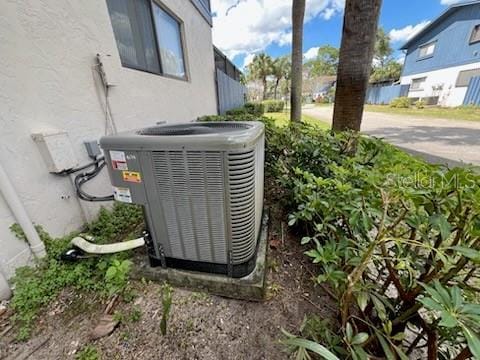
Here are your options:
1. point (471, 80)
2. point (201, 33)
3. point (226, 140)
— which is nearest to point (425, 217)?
point (226, 140)

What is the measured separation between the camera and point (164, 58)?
133 inches

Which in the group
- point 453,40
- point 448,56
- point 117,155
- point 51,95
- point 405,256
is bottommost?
point 405,256

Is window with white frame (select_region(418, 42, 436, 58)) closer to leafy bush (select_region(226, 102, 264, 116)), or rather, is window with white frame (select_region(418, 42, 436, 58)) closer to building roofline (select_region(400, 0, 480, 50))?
building roofline (select_region(400, 0, 480, 50))

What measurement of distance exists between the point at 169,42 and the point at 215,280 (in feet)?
12.9

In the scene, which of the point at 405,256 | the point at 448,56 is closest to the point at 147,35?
the point at 405,256

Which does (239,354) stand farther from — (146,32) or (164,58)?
(164,58)

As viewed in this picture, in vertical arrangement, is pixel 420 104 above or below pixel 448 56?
below

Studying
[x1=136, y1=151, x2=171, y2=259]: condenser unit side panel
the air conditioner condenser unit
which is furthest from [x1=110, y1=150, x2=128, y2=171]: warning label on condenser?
[x1=136, y1=151, x2=171, y2=259]: condenser unit side panel

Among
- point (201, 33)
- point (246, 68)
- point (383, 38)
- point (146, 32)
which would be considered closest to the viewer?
point (146, 32)

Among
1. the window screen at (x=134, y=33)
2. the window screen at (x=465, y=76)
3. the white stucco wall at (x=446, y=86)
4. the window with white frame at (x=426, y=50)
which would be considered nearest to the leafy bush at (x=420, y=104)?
the white stucco wall at (x=446, y=86)

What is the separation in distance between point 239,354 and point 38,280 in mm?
1372

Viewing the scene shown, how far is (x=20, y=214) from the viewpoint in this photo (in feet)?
4.19

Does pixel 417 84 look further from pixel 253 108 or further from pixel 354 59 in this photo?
pixel 354 59

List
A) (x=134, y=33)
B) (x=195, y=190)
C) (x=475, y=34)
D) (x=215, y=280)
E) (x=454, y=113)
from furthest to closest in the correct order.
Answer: (x=475, y=34) → (x=454, y=113) → (x=134, y=33) → (x=215, y=280) → (x=195, y=190)
